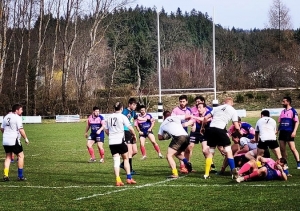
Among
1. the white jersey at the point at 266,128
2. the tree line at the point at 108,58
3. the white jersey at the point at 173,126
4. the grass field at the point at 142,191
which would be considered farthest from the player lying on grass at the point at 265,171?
the tree line at the point at 108,58

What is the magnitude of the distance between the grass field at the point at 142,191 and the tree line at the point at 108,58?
42.1 m

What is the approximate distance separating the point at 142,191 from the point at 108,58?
66595 millimetres

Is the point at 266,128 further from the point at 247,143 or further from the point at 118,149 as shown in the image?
the point at 118,149

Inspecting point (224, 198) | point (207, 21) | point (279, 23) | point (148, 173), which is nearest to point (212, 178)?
point (148, 173)

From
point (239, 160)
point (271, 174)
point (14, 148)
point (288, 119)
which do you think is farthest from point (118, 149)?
point (288, 119)

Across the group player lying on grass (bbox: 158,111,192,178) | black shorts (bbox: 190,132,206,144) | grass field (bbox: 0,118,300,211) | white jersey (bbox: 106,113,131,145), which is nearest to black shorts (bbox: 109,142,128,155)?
white jersey (bbox: 106,113,131,145)

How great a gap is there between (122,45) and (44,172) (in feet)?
243

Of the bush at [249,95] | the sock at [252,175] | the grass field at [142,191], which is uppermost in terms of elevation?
the bush at [249,95]

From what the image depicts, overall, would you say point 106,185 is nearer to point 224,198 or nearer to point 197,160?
point 224,198

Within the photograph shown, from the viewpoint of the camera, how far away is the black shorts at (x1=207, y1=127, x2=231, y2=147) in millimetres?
13688

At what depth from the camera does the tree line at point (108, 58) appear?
194 feet

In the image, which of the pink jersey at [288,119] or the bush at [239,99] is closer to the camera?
the pink jersey at [288,119]

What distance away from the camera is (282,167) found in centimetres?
1315

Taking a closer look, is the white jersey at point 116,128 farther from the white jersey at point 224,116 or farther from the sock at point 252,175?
the sock at point 252,175
